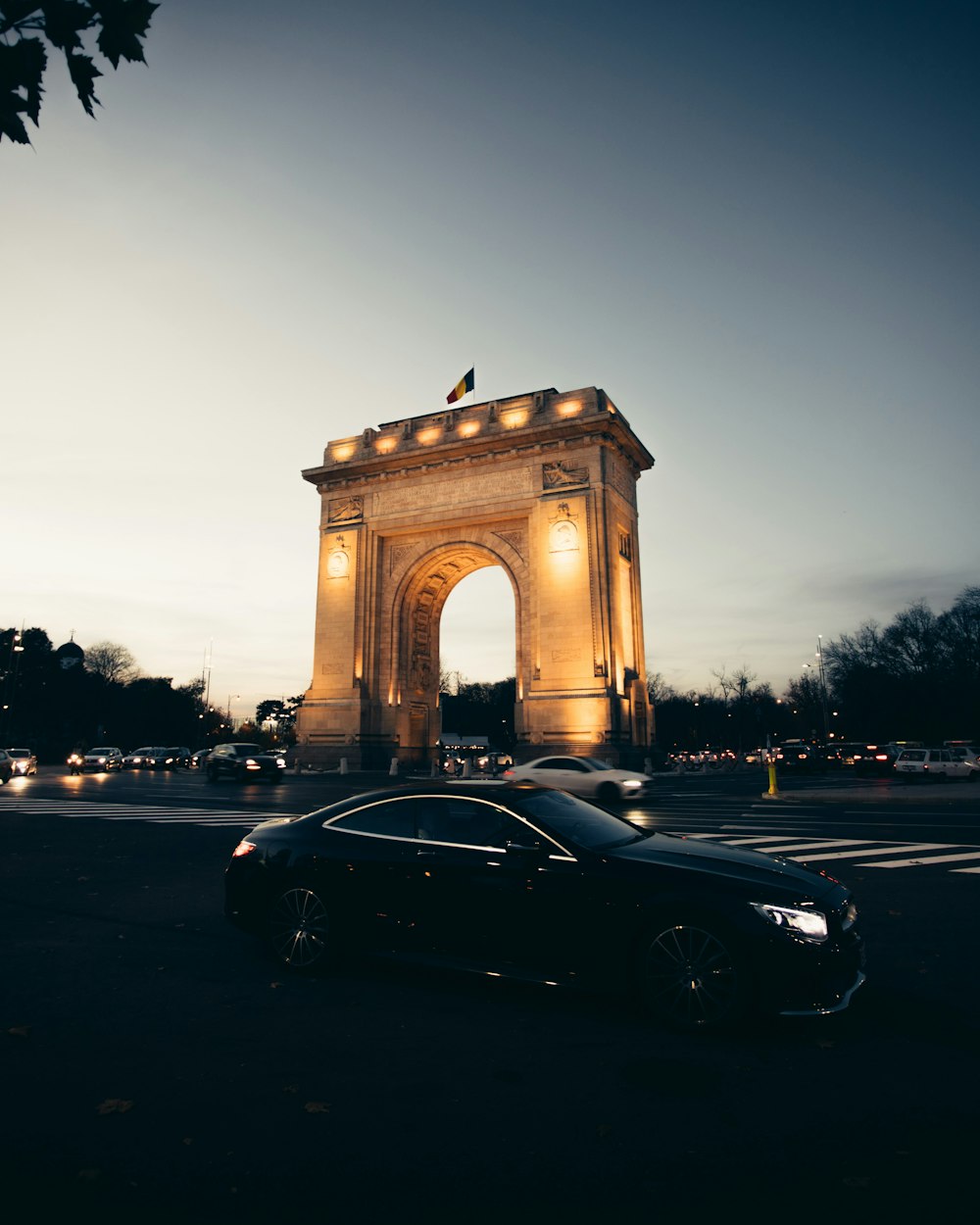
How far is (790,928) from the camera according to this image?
179 inches

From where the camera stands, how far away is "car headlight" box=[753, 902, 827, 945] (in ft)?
14.9

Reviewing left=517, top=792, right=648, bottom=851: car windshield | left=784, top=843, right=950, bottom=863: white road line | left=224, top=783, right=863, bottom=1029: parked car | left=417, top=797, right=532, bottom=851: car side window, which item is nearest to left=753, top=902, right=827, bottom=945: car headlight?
left=224, top=783, right=863, bottom=1029: parked car

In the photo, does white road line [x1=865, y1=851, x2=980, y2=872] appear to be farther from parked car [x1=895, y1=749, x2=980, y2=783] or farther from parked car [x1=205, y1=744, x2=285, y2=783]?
parked car [x1=205, y1=744, x2=285, y2=783]

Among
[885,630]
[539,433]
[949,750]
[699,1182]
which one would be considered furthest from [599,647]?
[885,630]

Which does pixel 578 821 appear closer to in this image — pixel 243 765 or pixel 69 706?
pixel 243 765

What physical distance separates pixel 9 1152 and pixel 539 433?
4244cm

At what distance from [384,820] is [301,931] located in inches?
40.4

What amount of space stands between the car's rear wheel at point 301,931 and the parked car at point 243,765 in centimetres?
2887

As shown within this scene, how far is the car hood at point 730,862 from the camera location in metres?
4.86

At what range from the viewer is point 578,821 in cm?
577

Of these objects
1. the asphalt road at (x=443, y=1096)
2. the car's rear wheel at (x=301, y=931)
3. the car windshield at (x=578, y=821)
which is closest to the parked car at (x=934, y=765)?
the asphalt road at (x=443, y=1096)

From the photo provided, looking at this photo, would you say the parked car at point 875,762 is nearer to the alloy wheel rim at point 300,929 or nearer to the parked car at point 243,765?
the parked car at point 243,765

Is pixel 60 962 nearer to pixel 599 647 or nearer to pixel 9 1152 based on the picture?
pixel 9 1152

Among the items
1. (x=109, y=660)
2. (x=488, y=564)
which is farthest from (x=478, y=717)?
(x=488, y=564)
